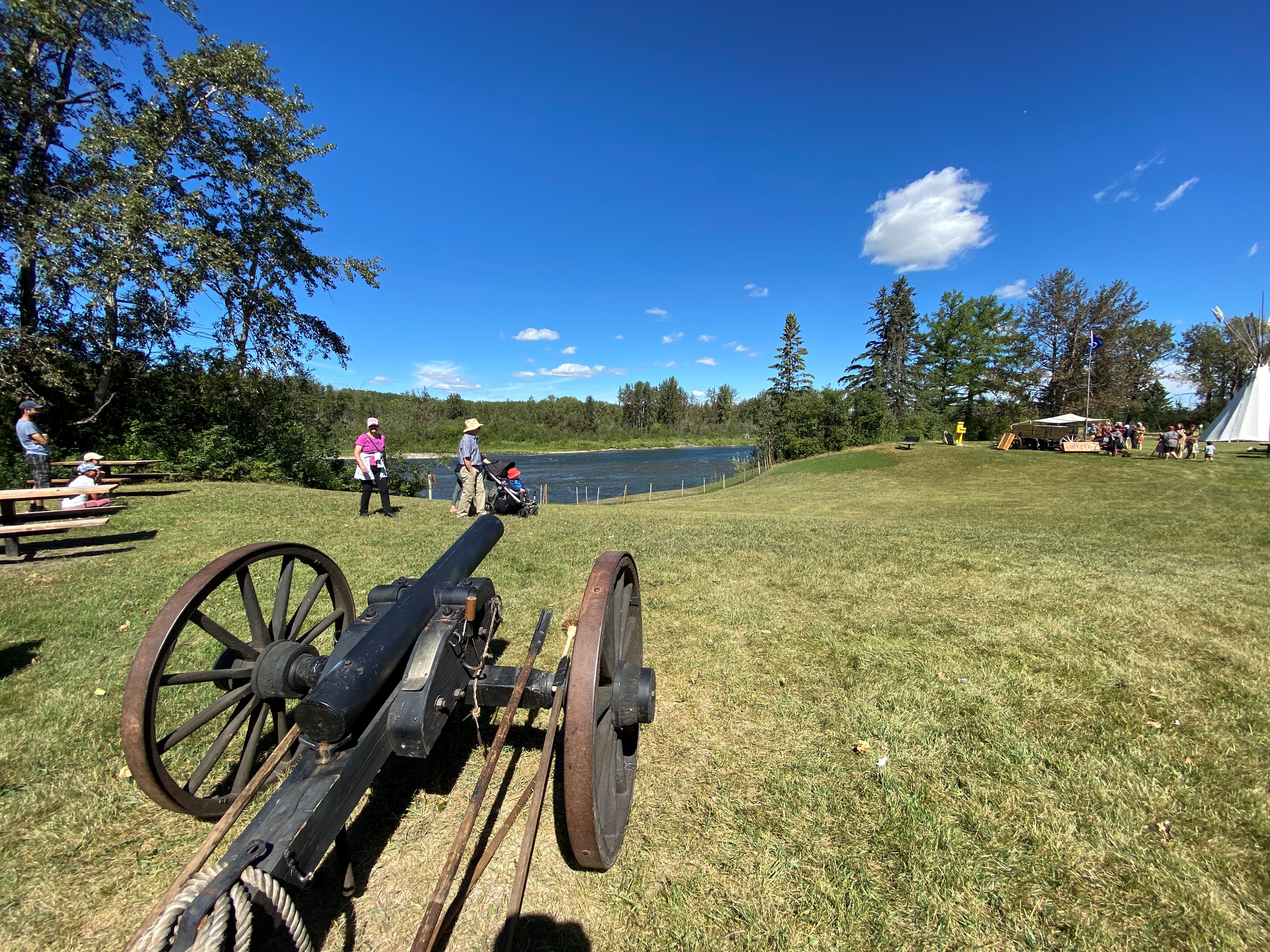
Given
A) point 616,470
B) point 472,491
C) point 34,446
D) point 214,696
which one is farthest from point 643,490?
point 214,696

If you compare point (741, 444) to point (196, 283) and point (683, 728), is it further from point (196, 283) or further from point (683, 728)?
point (683, 728)

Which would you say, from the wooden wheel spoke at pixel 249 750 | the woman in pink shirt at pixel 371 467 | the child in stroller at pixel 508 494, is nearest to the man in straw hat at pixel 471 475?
the child in stroller at pixel 508 494

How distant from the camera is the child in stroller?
1045 cm

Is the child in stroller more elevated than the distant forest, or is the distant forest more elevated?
the distant forest

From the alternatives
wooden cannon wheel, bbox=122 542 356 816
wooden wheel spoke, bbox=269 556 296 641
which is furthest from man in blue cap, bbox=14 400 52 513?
wooden wheel spoke, bbox=269 556 296 641

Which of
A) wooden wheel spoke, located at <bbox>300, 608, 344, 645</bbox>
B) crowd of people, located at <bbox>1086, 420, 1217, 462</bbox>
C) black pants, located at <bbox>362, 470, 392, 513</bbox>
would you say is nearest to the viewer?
wooden wheel spoke, located at <bbox>300, 608, 344, 645</bbox>

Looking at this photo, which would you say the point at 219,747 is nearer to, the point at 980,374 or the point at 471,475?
the point at 471,475

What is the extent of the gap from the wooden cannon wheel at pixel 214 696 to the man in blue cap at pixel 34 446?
26.0 feet

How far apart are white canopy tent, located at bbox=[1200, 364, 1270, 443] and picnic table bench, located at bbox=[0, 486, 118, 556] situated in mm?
37734

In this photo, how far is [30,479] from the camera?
404 inches

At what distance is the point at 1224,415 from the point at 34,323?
1861 inches

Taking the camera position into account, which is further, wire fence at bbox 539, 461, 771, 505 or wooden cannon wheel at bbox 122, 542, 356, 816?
wire fence at bbox 539, 461, 771, 505

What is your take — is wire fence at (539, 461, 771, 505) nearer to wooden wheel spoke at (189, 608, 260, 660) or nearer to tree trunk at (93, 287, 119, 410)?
tree trunk at (93, 287, 119, 410)

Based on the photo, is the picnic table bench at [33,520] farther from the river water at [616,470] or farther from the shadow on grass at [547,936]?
the river water at [616,470]
